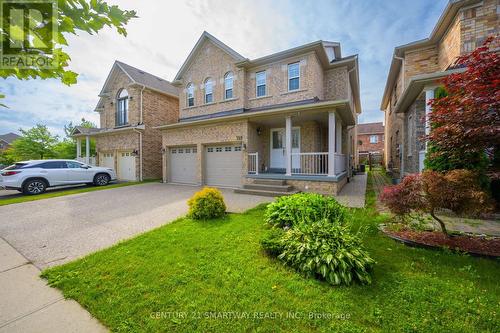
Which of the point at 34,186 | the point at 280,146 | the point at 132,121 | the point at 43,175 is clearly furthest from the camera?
the point at 132,121

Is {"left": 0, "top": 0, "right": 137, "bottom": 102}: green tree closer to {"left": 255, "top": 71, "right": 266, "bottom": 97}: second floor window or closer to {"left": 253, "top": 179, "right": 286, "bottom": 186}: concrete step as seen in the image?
{"left": 253, "top": 179, "right": 286, "bottom": 186}: concrete step

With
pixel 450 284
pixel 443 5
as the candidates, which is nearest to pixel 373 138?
pixel 443 5

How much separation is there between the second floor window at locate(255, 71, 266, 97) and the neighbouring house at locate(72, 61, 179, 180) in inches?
315

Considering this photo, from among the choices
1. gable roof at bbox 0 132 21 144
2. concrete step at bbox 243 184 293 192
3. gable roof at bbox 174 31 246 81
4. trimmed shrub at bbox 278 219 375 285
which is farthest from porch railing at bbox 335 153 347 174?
gable roof at bbox 0 132 21 144

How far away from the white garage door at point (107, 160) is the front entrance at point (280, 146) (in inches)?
517

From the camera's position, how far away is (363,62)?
13930 mm

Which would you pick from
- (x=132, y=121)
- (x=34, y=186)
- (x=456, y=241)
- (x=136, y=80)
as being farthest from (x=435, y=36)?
(x=34, y=186)

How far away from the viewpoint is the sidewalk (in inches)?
80.7

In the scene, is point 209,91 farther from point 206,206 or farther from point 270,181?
point 206,206

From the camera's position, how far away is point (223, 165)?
1123 centimetres

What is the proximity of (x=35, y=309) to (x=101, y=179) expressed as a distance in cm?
1222

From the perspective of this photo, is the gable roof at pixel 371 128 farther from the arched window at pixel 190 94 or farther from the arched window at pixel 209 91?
the arched window at pixel 190 94

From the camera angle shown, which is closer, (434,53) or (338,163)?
(338,163)

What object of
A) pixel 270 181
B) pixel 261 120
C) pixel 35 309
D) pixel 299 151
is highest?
pixel 261 120
